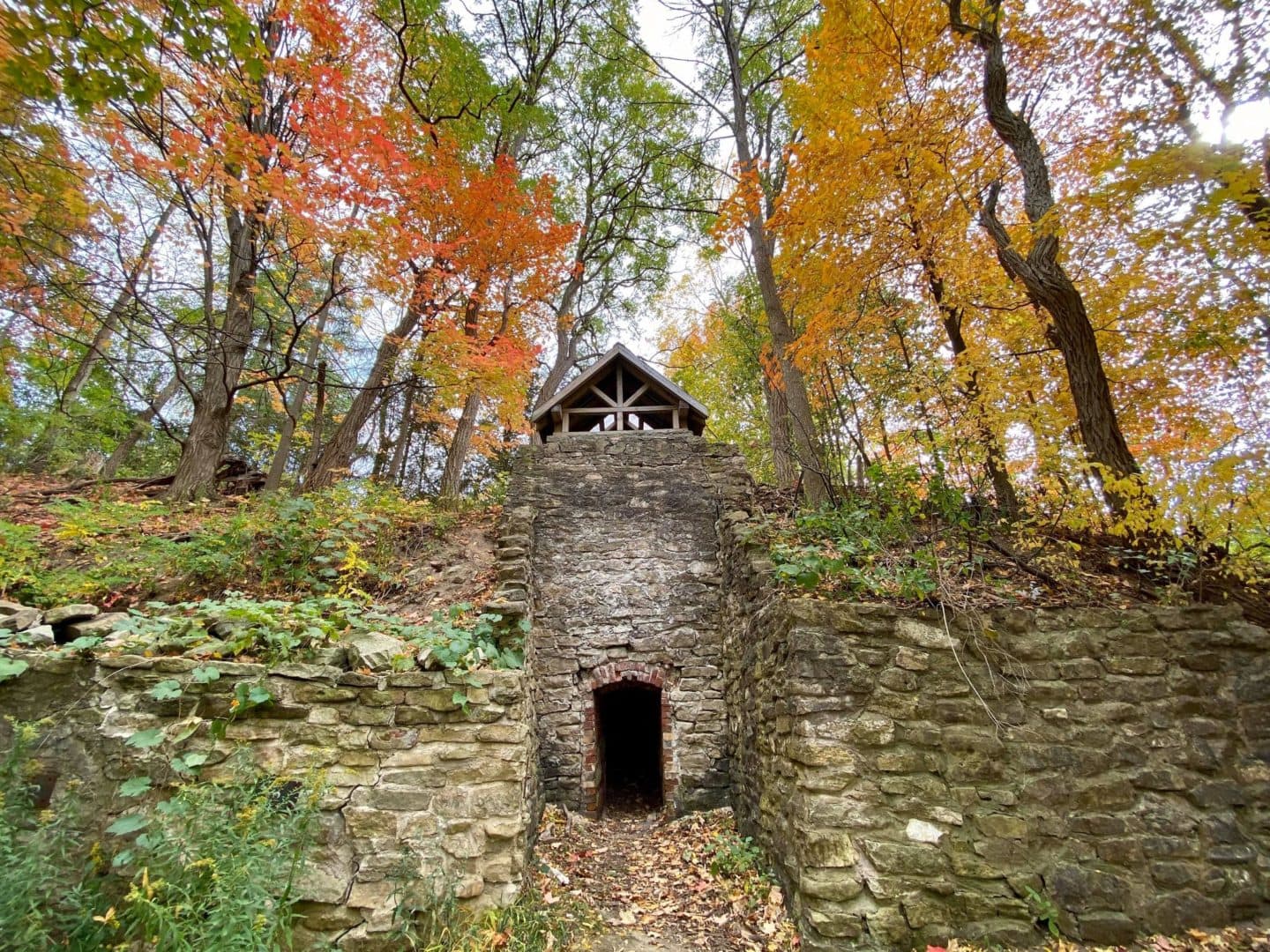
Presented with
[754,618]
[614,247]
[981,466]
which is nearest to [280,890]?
[754,618]

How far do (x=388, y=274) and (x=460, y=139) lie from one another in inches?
137

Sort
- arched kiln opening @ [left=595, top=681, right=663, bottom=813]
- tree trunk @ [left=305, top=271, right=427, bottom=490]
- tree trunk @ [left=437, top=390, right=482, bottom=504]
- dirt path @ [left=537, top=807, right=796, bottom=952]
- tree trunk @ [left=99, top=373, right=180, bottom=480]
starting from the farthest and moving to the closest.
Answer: tree trunk @ [left=99, top=373, right=180, bottom=480]
tree trunk @ [left=437, top=390, right=482, bottom=504]
tree trunk @ [left=305, top=271, right=427, bottom=490]
arched kiln opening @ [left=595, top=681, right=663, bottom=813]
dirt path @ [left=537, top=807, right=796, bottom=952]

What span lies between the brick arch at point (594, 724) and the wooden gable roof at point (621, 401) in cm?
365

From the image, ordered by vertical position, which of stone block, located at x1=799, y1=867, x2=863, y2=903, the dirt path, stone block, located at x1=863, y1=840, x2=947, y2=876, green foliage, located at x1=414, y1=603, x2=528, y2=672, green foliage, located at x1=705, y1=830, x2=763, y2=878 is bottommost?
the dirt path

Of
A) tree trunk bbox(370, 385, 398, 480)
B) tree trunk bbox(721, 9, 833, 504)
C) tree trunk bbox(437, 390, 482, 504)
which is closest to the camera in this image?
tree trunk bbox(721, 9, 833, 504)

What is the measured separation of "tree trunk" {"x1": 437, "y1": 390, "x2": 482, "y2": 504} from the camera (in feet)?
29.5

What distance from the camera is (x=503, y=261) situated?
9.88 meters

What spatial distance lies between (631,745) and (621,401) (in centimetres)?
542

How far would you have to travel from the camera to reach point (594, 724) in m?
5.82

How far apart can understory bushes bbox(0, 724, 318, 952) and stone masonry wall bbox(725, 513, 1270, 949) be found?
2.94 metres

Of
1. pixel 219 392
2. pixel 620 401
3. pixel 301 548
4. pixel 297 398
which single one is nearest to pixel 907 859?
pixel 301 548

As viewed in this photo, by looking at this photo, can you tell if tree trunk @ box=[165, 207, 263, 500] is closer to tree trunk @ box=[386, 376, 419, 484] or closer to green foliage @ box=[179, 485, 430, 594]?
green foliage @ box=[179, 485, 430, 594]

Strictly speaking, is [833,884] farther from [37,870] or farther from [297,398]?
[297,398]

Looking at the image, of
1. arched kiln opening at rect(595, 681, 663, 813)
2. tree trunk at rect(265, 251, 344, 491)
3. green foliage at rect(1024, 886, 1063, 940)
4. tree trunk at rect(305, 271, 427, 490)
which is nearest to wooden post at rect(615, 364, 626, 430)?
tree trunk at rect(305, 271, 427, 490)
